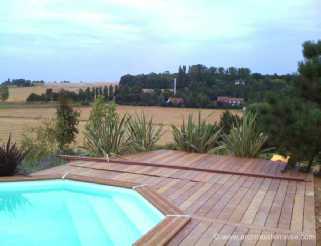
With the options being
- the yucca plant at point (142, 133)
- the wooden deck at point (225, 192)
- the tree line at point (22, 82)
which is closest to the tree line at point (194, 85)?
the yucca plant at point (142, 133)

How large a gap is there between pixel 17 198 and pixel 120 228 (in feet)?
6.05

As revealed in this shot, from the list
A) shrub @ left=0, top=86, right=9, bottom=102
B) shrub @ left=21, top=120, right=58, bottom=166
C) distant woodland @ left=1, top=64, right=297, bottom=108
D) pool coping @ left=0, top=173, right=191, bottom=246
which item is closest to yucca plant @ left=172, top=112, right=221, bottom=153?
distant woodland @ left=1, top=64, right=297, bottom=108

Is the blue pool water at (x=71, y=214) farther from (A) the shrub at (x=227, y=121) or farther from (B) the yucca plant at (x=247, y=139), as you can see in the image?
(A) the shrub at (x=227, y=121)

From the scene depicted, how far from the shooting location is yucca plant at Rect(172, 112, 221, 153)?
8.08 meters

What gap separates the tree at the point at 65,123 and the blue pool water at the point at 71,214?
229cm

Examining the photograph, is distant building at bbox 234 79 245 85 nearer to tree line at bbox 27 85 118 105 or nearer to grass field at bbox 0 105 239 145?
grass field at bbox 0 105 239 145

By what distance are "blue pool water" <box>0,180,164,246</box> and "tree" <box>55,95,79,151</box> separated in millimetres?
2287

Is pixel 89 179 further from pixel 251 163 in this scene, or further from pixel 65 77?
pixel 65 77

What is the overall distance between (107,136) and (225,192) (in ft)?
10.4

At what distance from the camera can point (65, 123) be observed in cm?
803

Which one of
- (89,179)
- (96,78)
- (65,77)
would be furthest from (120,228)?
(65,77)

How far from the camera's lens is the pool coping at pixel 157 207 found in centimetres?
347

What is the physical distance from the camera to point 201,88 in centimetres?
1173

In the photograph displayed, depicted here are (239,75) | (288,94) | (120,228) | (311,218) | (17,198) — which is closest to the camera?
(311,218)
